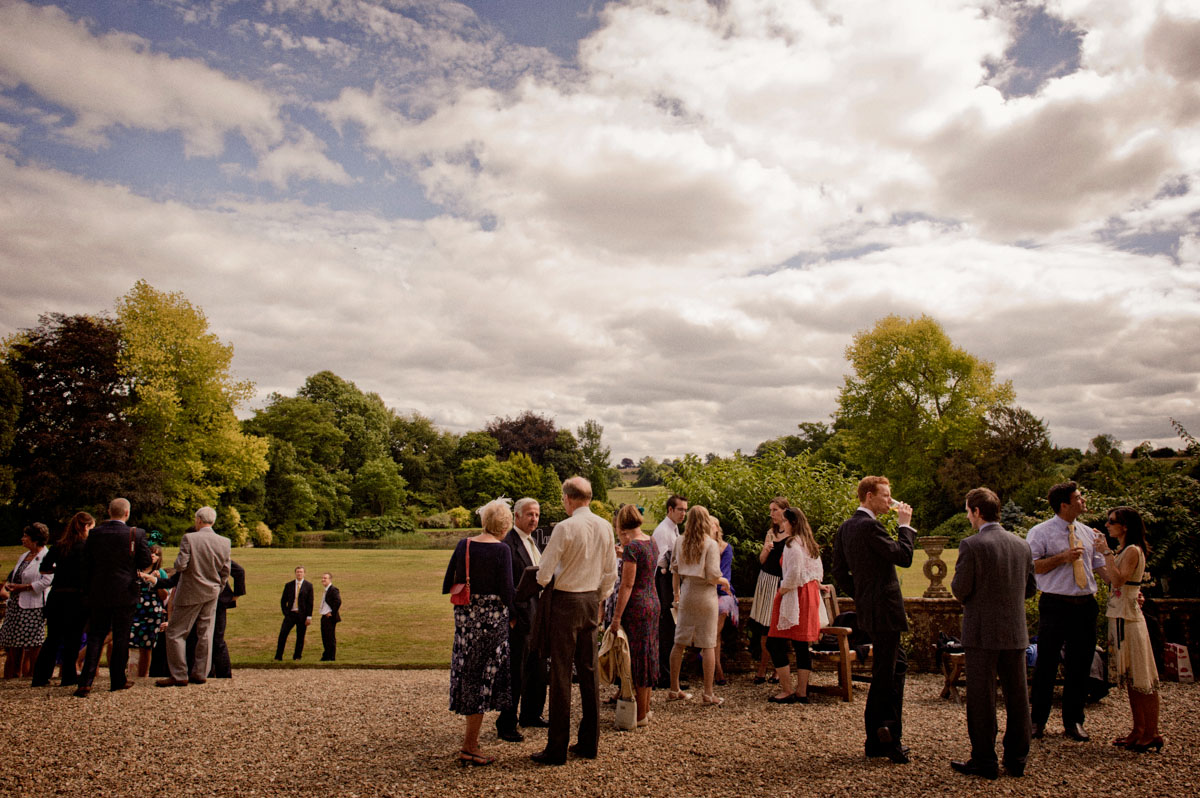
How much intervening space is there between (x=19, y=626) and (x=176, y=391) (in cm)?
2520

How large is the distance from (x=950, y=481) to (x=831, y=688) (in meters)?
26.8

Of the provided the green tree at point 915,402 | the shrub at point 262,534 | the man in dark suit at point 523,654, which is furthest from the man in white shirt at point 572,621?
the shrub at point 262,534

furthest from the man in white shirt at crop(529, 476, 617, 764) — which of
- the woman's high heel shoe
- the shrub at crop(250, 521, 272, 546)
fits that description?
the shrub at crop(250, 521, 272, 546)

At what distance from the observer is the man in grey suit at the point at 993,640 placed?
192 inches

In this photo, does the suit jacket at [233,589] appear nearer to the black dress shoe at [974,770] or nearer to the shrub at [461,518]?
the black dress shoe at [974,770]

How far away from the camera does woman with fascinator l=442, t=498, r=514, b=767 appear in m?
5.21

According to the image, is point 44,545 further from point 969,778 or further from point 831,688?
point 969,778

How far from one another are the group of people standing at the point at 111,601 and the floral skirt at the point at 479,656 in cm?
438

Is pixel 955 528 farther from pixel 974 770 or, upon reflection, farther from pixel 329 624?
pixel 974 770

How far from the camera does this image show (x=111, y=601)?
25.5 feet

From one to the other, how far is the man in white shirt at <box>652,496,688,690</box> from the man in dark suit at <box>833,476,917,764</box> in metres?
2.91

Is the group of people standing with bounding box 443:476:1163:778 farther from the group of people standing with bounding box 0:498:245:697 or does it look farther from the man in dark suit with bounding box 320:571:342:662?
the man in dark suit with bounding box 320:571:342:662

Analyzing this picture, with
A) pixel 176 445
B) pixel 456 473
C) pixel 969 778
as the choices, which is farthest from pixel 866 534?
pixel 456 473

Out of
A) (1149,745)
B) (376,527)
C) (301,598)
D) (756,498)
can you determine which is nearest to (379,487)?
(376,527)
